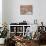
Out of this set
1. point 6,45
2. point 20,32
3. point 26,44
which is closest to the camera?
point 26,44

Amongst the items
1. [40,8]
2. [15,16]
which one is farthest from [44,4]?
[15,16]

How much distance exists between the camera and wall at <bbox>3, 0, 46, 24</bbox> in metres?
6.51

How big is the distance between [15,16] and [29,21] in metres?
0.71

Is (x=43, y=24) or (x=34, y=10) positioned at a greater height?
(x=34, y=10)

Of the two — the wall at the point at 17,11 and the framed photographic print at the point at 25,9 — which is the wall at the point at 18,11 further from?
the framed photographic print at the point at 25,9

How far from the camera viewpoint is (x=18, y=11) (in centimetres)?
656

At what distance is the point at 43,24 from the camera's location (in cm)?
646

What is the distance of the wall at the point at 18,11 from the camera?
6.51 meters

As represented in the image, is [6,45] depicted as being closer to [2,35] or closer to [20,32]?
[2,35]

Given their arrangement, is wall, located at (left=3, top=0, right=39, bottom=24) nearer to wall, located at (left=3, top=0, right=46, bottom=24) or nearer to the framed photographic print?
wall, located at (left=3, top=0, right=46, bottom=24)

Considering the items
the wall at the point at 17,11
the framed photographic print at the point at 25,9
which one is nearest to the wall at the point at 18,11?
the wall at the point at 17,11

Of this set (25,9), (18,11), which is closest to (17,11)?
(18,11)

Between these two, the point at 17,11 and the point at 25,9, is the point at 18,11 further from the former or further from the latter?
the point at 25,9

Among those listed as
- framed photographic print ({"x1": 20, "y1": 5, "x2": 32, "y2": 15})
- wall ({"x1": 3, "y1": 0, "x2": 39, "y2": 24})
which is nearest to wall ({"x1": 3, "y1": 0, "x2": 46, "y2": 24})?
wall ({"x1": 3, "y1": 0, "x2": 39, "y2": 24})
